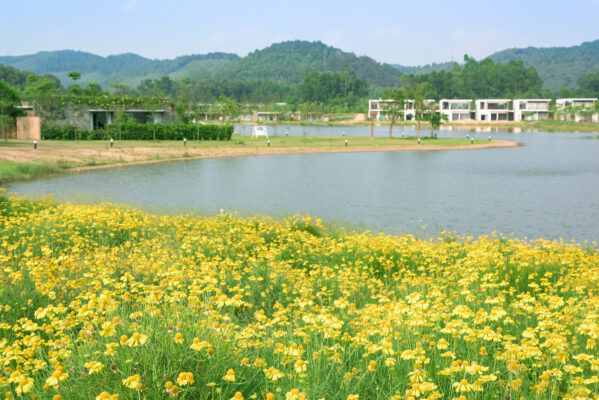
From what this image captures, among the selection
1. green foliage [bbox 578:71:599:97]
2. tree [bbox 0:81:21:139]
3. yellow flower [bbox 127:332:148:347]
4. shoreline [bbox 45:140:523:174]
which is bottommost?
yellow flower [bbox 127:332:148:347]

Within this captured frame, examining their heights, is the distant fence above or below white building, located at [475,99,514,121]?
below

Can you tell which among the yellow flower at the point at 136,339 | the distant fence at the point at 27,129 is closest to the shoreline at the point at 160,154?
the distant fence at the point at 27,129

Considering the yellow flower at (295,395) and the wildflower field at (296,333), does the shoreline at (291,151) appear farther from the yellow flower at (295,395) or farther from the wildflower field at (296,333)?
the yellow flower at (295,395)

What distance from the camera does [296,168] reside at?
3791 centimetres

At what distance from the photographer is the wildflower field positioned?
13.9 ft

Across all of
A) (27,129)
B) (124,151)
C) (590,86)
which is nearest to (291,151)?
(124,151)

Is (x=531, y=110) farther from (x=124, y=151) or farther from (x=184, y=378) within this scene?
(x=184, y=378)

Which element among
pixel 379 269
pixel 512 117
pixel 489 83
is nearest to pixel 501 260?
pixel 379 269

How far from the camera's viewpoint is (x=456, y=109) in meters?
155

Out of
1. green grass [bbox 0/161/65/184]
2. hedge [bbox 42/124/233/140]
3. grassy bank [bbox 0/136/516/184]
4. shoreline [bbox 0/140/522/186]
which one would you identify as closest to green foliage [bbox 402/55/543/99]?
shoreline [bbox 0/140/522/186]

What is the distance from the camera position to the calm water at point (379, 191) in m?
20.2

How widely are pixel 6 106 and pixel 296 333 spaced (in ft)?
163

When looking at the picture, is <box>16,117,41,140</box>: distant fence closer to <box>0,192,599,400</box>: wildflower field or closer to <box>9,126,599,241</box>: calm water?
<box>9,126,599,241</box>: calm water

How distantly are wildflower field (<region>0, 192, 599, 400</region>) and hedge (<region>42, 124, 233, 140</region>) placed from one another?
4422 centimetres
